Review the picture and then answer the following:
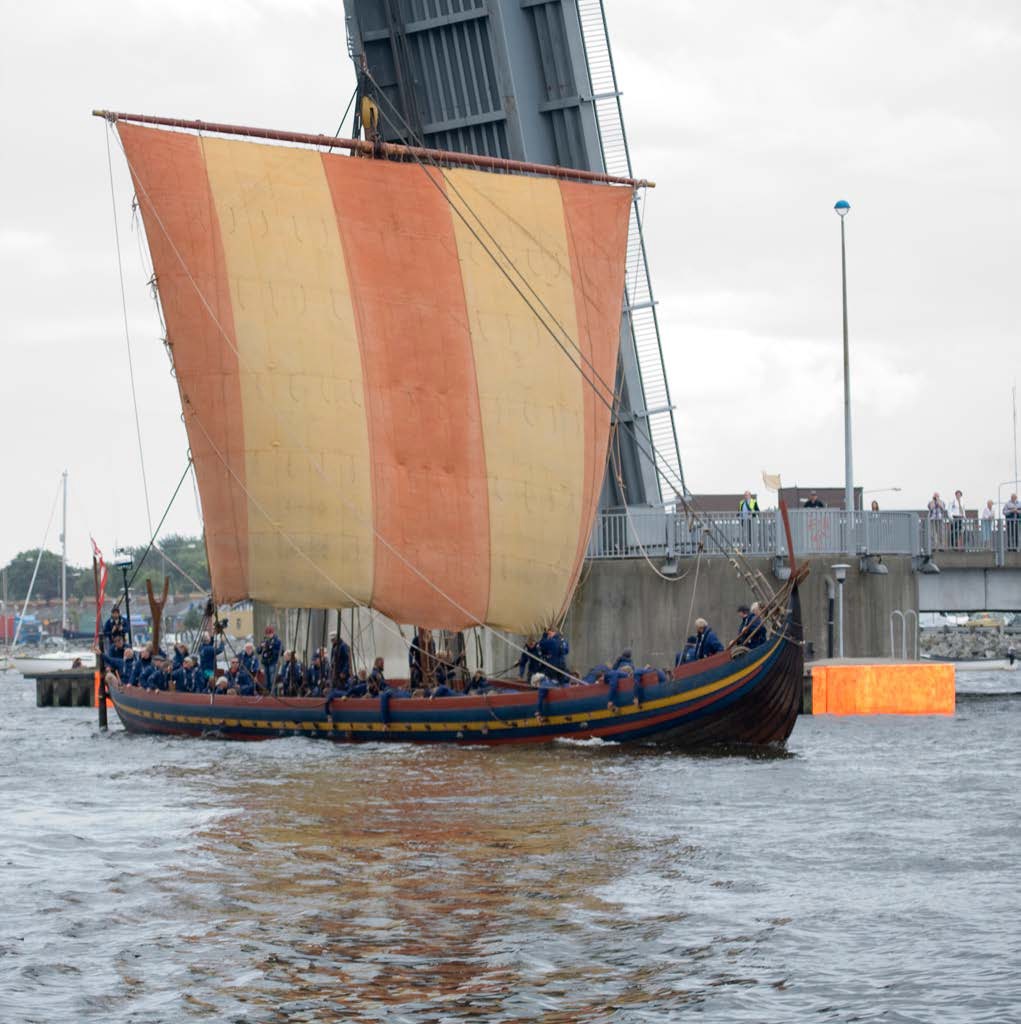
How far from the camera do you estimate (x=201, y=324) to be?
3234 cm

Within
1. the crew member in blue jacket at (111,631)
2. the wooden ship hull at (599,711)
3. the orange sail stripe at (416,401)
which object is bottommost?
the wooden ship hull at (599,711)

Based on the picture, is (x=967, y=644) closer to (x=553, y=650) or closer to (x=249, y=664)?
(x=249, y=664)

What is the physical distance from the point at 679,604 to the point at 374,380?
1017cm

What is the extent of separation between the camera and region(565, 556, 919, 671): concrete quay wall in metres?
40.0

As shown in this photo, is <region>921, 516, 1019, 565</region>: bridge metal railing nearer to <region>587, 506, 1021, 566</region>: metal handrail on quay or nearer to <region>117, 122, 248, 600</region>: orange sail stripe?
<region>587, 506, 1021, 566</region>: metal handrail on quay

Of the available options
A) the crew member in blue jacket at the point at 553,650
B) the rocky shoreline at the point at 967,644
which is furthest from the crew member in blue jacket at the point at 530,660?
the rocky shoreline at the point at 967,644

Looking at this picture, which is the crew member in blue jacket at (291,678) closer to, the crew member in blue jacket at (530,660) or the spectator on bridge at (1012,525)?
the crew member in blue jacket at (530,660)

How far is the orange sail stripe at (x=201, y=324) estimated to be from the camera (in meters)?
32.3

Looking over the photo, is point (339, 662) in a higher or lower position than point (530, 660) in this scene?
higher

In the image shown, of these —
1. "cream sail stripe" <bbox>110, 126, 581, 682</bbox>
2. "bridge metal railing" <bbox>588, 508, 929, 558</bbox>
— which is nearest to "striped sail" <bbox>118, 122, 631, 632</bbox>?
"cream sail stripe" <bbox>110, 126, 581, 682</bbox>

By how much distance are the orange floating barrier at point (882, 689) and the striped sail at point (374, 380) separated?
237 inches

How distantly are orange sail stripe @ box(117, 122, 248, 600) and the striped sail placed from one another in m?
0.03

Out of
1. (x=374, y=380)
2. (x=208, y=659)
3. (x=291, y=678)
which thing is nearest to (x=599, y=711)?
(x=291, y=678)

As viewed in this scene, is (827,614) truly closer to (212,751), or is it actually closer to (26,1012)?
(212,751)
